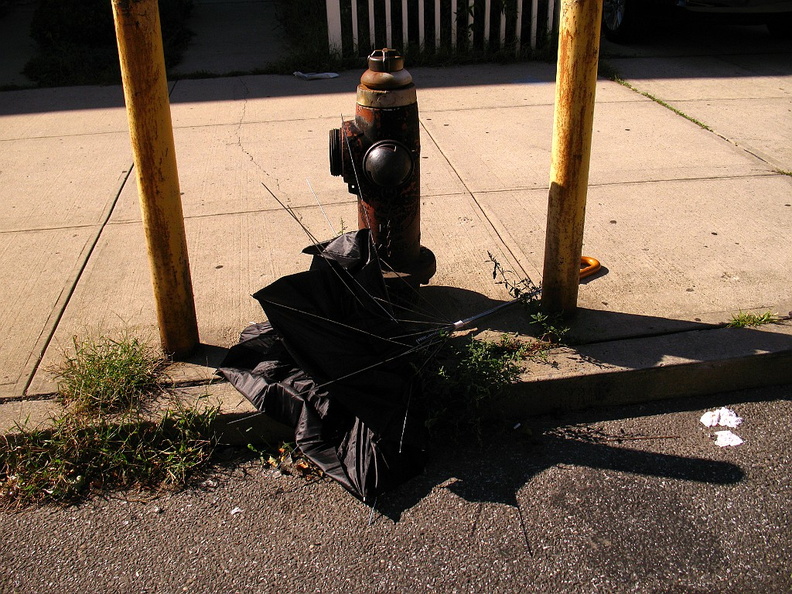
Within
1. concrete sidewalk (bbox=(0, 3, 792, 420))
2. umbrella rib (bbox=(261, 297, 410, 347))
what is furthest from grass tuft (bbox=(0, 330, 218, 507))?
umbrella rib (bbox=(261, 297, 410, 347))

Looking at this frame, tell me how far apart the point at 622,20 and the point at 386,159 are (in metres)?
6.28

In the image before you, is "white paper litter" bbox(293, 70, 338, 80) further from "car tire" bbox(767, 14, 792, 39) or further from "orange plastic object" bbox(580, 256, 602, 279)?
"car tire" bbox(767, 14, 792, 39)

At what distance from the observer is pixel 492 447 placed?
3008 mm

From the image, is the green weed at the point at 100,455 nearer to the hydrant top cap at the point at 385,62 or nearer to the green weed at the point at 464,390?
the green weed at the point at 464,390

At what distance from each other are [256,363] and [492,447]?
3.27 ft

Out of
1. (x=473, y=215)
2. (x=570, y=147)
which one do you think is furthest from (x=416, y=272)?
(x=473, y=215)

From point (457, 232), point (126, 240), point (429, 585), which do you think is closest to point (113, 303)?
point (126, 240)

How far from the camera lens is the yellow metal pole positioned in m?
2.79

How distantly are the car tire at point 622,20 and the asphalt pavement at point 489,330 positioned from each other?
2.19 metres

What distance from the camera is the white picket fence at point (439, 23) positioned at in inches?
311

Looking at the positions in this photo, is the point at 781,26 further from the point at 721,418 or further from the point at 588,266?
the point at 721,418

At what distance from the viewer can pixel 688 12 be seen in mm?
7793

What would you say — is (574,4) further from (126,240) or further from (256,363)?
(126,240)

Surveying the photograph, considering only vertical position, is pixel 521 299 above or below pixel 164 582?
above
